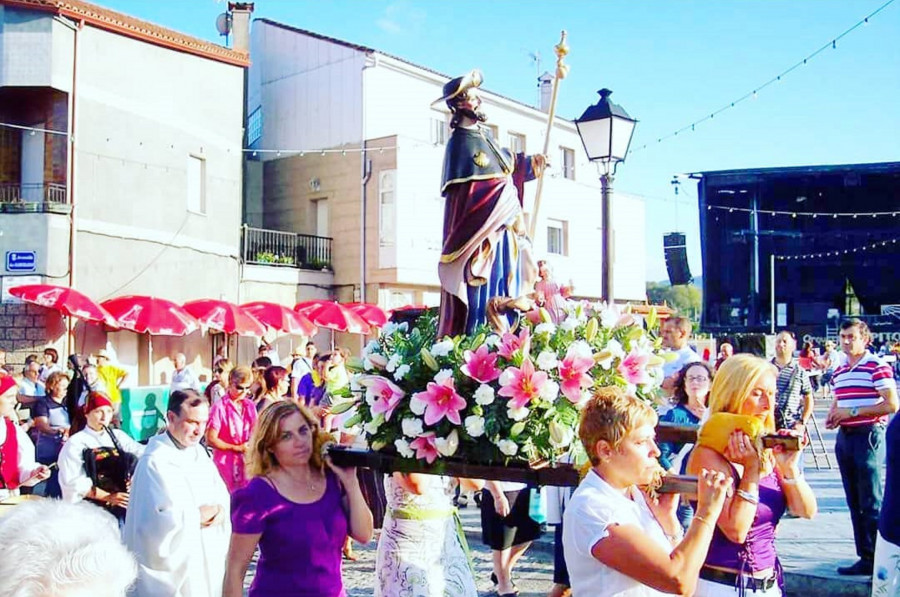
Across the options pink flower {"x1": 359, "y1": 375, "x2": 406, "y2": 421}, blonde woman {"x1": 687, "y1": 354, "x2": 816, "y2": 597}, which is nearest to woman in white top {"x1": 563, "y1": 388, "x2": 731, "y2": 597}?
blonde woman {"x1": 687, "y1": 354, "x2": 816, "y2": 597}

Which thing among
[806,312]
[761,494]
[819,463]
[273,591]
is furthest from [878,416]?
[806,312]

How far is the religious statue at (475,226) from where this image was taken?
490 centimetres

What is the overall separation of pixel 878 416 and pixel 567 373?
14.3 ft

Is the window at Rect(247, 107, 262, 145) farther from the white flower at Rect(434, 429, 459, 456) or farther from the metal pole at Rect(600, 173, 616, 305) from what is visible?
the white flower at Rect(434, 429, 459, 456)

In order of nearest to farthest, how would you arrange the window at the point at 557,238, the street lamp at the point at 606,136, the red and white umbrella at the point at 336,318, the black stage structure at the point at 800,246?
the street lamp at the point at 606,136
the red and white umbrella at the point at 336,318
the black stage structure at the point at 800,246
the window at the point at 557,238

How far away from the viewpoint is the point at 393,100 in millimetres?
27172

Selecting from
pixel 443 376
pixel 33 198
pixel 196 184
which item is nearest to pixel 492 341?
pixel 443 376

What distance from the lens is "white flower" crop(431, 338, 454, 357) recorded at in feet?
13.3

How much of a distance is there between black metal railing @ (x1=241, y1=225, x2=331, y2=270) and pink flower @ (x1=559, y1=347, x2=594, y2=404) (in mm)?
22212

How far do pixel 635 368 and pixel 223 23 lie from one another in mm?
25226

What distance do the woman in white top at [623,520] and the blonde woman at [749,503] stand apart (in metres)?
0.45

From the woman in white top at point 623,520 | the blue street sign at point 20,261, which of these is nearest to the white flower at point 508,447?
the woman in white top at point 623,520

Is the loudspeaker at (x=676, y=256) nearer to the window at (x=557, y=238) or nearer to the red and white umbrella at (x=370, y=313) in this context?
the window at (x=557, y=238)

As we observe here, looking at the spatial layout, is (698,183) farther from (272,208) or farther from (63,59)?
(63,59)
